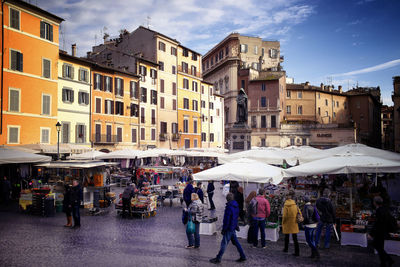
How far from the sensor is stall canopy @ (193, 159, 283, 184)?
36.8ft

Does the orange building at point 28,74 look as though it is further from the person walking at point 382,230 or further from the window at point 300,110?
the window at point 300,110

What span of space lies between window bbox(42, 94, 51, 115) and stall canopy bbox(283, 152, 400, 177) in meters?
25.6

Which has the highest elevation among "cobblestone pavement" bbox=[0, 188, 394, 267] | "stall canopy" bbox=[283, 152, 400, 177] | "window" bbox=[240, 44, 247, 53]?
"window" bbox=[240, 44, 247, 53]

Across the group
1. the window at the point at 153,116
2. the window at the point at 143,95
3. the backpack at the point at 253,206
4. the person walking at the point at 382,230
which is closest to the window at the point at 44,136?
the window at the point at 143,95

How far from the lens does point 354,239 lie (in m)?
9.94

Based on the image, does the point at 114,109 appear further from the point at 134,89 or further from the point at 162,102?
the point at 162,102

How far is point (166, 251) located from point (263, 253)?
266 cm

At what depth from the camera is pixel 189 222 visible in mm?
9484

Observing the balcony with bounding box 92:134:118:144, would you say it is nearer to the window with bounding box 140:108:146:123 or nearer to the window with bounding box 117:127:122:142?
the window with bounding box 117:127:122:142

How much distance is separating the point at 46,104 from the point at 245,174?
25.1 meters

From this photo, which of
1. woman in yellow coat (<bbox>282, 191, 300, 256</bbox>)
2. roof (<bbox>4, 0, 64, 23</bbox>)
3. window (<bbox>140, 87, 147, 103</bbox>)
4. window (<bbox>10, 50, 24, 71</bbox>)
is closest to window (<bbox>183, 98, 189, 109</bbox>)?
window (<bbox>140, 87, 147, 103</bbox>)

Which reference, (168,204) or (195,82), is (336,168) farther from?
(195,82)

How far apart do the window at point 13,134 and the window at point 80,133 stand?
6730 millimetres

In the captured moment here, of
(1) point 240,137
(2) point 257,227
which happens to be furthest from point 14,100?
(2) point 257,227
